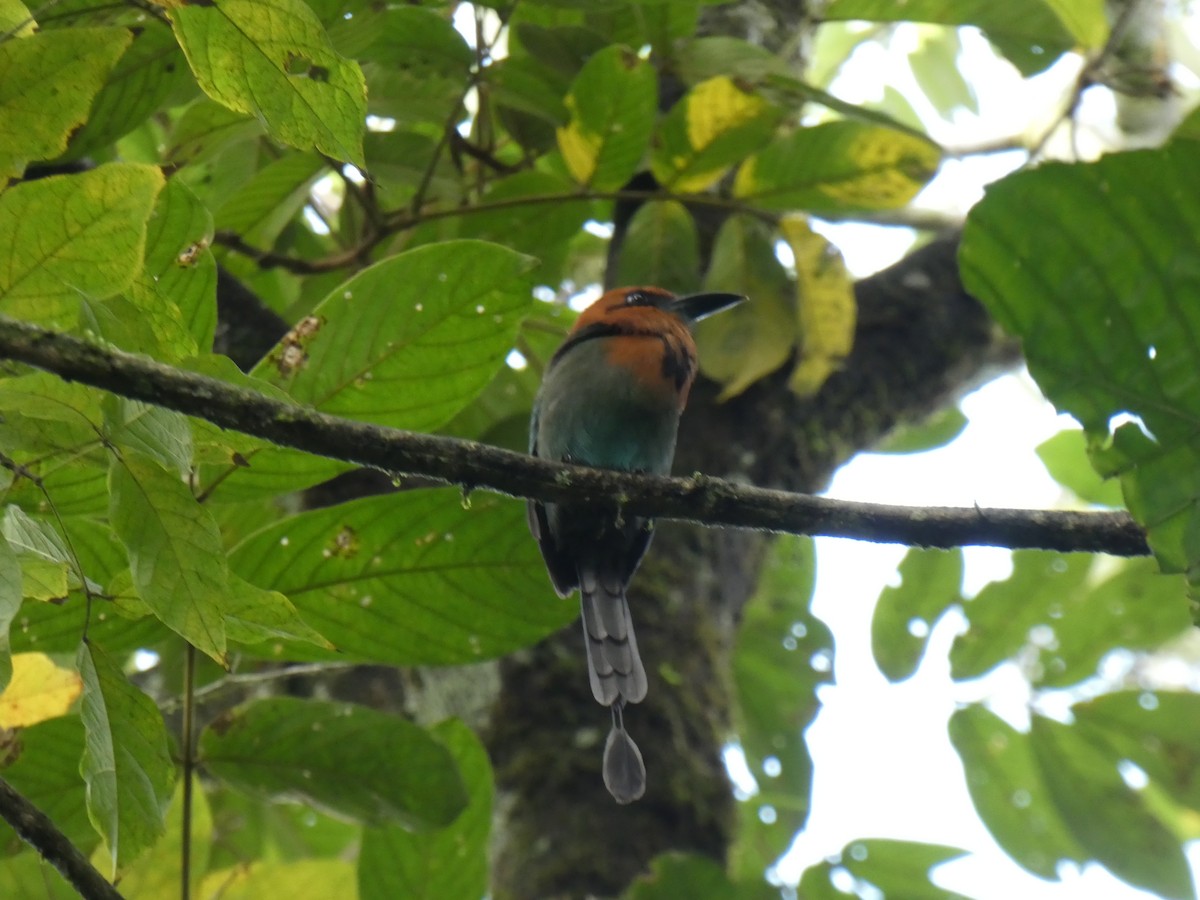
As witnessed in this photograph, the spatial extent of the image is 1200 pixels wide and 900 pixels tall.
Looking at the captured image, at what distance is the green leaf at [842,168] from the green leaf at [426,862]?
5.89ft

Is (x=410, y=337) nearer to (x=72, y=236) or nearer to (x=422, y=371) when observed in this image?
(x=422, y=371)

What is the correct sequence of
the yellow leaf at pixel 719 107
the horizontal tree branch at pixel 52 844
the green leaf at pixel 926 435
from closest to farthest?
the horizontal tree branch at pixel 52 844, the yellow leaf at pixel 719 107, the green leaf at pixel 926 435

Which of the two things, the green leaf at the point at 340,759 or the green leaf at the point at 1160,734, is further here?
the green leaf at the point at 1160,734

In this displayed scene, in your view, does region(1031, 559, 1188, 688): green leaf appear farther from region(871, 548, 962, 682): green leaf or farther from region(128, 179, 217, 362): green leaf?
region(128, 179, 217, 362): green leaf

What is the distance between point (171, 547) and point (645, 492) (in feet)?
2.73

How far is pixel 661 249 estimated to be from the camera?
11.6 ft

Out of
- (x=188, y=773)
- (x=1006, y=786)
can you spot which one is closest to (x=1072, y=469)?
(x=1006, y=786)

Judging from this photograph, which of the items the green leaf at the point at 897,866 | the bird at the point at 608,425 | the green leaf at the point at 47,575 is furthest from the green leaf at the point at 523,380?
the green leaf at the point at 47,575

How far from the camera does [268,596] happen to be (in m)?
1.51

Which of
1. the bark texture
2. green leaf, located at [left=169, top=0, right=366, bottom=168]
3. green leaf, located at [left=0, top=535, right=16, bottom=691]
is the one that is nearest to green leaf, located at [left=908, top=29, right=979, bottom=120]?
the bark texture

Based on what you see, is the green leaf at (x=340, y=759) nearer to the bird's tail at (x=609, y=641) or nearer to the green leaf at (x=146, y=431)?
the bird's tail at (x=609, y=641)

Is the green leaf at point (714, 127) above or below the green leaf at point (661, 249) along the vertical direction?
above

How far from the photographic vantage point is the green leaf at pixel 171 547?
1369mm

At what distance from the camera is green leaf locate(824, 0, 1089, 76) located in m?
3.37
